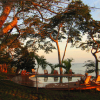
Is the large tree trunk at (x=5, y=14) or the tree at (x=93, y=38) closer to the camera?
the large tree trunk at (x=5, y=14)

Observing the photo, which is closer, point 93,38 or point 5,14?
point 5,14

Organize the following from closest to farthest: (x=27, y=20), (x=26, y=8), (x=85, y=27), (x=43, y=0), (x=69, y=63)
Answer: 1. (x=69, y=63)
2. (x=43, y=0)
3. (x=26, y=8)
4. (x=27, y=20)
5. (x=85, y=27)

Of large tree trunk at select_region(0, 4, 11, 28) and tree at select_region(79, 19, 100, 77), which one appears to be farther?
tree at select_region(79, 19, 100, 77)

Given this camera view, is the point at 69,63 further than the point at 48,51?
No

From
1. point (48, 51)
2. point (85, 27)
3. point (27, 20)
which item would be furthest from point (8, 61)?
point (85, 27)

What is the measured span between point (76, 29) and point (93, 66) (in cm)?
578

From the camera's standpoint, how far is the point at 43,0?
7.94m

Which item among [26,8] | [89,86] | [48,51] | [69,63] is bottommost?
[89,86]

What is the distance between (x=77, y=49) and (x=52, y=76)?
9.57 m

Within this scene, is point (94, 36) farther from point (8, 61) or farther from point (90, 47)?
point (8, 61)

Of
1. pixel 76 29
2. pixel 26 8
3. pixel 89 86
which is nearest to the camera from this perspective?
pixel 89 86

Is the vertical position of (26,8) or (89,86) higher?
(26,8)

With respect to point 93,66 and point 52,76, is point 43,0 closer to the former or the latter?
point 52,76

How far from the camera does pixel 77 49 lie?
19.0 m
